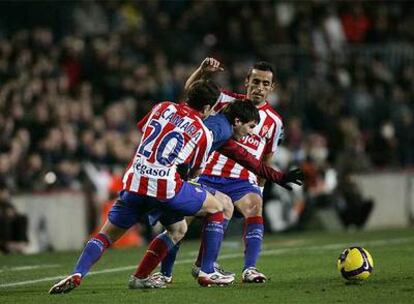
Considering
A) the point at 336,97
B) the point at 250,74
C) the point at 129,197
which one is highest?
the point at 336,97

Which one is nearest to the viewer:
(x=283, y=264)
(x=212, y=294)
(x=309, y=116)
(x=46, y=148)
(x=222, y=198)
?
(x=212, y=294)

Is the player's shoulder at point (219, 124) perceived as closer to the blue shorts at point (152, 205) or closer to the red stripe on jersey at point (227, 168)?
the blue shorts at point (152, 205)

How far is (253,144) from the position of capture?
11828mm

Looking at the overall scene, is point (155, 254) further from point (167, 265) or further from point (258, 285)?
point (258, 285)

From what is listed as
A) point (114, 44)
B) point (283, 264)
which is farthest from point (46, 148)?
point (283, 264)

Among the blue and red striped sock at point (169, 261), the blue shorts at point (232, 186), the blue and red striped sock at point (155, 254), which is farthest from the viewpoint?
the blue shorts at point (232, 186)

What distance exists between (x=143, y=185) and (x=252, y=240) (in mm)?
1558

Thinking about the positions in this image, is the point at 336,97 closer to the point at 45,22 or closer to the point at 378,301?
the point at 45,22

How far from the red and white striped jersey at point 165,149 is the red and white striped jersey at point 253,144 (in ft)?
4.45

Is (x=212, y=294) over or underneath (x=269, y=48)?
underneath

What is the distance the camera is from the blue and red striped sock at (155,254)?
1075 centimetres

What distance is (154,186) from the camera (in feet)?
33.9

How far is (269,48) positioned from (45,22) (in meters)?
5.30

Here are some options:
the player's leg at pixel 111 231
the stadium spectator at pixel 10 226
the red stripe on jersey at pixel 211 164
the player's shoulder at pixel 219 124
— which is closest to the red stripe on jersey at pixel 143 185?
the player's leg at pixel 111 231
